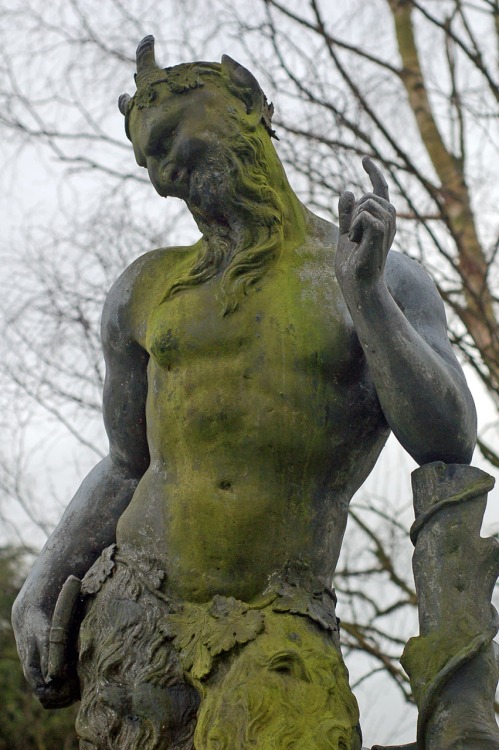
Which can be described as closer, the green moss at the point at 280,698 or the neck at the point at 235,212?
the green moss at the point at 280,698

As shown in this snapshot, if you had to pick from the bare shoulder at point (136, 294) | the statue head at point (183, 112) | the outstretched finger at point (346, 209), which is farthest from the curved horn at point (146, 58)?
the outstretched finger at point (346, 209)

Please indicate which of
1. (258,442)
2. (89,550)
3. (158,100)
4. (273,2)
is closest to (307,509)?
(258,442)

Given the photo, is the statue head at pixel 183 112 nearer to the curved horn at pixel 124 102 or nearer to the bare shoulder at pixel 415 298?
the curved horn at pixel 124 102

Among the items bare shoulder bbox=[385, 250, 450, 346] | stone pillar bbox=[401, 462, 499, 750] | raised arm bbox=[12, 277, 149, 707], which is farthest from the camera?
raised arm bbox=[12, 277, 149, 707]

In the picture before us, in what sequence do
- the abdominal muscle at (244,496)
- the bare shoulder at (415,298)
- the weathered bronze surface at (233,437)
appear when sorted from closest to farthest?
the weathered bronze surface at (233,437) < the abdominal muscle at (244,496) < the bare shoulder at (415,298)

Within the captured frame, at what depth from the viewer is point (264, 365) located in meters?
2.87

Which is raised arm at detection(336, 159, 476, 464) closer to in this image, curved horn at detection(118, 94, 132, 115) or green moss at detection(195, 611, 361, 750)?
green moss at detection(195, 611, 361, 750)

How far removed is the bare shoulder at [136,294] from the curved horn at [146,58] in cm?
52

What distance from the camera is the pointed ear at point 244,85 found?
10.4ft

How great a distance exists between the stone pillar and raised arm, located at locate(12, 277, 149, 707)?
0.89 m

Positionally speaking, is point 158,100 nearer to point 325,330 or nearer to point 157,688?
point 325,330

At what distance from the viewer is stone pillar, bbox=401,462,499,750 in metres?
2.46

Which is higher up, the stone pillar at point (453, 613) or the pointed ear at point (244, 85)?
the pointed ear at point (244, 85)

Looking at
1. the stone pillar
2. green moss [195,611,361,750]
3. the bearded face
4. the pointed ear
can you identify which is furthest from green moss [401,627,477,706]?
the pointed ear
